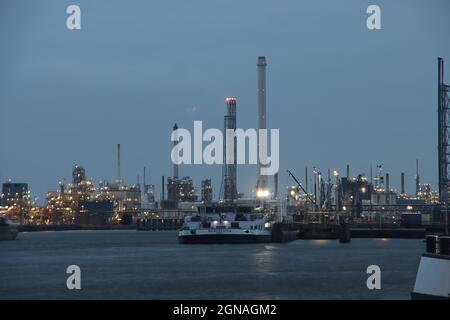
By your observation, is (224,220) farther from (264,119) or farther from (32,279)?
(264,119)

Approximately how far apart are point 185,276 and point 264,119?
112 m

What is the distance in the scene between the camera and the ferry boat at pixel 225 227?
3917 inches

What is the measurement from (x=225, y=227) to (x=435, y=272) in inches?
2919

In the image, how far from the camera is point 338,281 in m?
49.4

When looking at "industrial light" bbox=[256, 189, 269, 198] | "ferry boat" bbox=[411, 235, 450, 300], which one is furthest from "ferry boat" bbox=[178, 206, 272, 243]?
"ferry boat" bbox=[411, 235, 450, 300]

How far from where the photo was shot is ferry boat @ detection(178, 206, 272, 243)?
99.5m

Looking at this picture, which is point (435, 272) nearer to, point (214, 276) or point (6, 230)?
point (214, 276)

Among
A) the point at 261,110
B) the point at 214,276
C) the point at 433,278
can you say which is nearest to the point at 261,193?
the point at 261,110

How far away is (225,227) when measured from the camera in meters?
100

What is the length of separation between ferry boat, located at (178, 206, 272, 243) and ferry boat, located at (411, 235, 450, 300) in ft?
236

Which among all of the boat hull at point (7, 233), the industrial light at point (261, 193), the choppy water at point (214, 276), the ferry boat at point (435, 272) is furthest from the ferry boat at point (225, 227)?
the ferry boat at point (435, 272)

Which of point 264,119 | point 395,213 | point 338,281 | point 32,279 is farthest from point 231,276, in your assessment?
point 395,213
